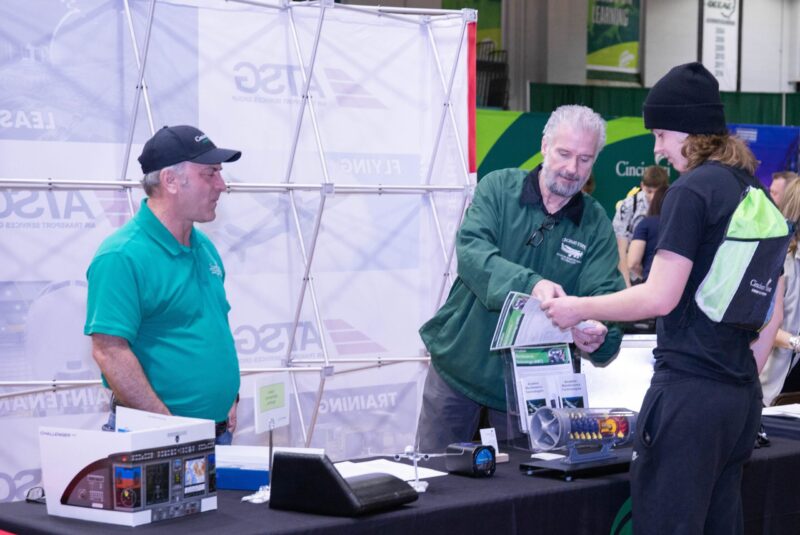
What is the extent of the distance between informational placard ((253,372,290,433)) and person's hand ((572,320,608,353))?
81 centimetres

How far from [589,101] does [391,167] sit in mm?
7901

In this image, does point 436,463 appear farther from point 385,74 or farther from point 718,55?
point 718,55

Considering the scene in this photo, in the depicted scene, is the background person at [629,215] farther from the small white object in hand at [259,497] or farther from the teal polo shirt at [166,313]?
the small white object in hand at [259,497]

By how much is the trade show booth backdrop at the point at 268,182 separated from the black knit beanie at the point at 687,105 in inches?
82.9

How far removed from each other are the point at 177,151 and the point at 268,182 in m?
1.87

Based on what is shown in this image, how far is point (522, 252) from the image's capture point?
277cm

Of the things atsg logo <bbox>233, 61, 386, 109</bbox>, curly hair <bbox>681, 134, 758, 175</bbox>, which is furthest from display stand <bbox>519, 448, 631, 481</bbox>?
atsg logo <bbox>233, 61, 386, 109</bbox>

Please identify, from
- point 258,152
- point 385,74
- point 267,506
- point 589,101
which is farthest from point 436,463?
point 589,101

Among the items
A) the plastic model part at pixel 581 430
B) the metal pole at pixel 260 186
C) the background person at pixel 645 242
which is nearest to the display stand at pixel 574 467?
the plastic model part at pixel 581 430

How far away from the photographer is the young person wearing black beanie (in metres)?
1.99

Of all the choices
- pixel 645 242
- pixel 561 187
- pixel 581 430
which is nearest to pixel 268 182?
pixel 561 187

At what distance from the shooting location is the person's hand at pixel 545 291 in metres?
2.39

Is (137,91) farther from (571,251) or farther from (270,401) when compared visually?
(270,401)

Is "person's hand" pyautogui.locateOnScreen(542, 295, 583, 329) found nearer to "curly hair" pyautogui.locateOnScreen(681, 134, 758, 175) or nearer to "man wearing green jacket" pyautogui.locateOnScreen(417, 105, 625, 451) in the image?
"man wearing green jacket" pyautogui.locateOnScreen(417, 105, 625, 451)
